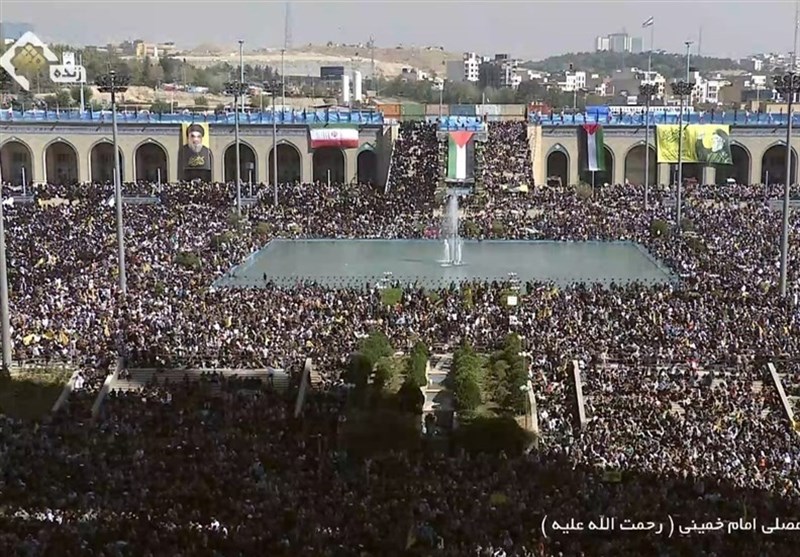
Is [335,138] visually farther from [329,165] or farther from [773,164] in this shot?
[773,164]

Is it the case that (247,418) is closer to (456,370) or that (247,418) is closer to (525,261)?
(456,370)

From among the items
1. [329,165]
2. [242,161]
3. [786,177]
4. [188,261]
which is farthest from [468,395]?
[329,165]

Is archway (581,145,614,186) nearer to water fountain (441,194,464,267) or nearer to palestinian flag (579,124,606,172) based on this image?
palestinian flag (579,124,606,172)

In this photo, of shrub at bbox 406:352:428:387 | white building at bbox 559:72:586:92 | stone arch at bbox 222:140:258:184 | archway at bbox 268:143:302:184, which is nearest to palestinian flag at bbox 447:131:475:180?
archway at bbox 268:143:302:184

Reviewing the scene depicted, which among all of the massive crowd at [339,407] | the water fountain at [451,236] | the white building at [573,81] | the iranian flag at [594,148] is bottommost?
the massive crowd at [339,407]

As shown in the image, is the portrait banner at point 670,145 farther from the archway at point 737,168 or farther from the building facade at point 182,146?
the building facade at point 182,146

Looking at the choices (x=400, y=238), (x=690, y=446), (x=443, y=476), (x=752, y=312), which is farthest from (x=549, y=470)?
(x=400, y=238)

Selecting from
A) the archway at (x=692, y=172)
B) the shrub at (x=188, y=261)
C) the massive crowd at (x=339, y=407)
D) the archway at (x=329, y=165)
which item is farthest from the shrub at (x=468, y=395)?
the archway at (x=692, y=172)
